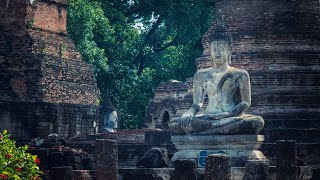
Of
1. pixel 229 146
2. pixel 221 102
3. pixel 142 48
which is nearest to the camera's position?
pixel 229 146

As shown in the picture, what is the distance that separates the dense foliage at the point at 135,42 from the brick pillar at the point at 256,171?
64.0ft

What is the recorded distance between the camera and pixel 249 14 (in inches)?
1061

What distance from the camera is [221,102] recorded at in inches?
775

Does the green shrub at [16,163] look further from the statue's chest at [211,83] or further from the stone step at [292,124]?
the stone step at [292,124]

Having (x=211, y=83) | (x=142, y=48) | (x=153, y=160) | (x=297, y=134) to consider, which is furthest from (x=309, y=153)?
(x=142, y=48)

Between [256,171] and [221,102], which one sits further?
[221,102]

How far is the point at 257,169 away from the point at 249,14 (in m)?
11.6

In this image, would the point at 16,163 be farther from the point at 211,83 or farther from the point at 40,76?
the point at 40,76

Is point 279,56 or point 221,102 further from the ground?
point 279,56

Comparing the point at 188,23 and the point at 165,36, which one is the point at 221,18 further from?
the point at 165,36

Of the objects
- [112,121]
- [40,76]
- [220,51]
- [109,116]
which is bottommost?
[220,51]

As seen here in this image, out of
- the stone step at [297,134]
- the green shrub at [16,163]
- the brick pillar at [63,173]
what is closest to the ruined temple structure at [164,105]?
the stone step at [297,134]

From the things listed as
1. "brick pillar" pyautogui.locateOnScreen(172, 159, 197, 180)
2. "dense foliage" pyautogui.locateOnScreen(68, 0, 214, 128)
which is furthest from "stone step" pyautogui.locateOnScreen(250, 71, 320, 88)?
"brick pillar" pyautogui.locateOnScreen(172, 159, 197, 180)

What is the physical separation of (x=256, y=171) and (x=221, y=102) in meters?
4.10
